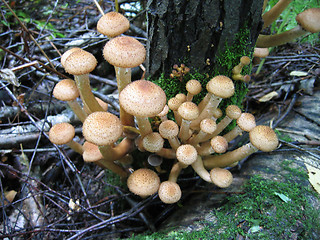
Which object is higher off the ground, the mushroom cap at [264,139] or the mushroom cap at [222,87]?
the mushroom cap at [222,87]

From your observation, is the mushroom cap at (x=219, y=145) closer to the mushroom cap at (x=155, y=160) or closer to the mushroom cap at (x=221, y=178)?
the mushroom cap at (x=221, y=178)

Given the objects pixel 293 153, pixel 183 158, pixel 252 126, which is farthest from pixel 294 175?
pixel 183 158

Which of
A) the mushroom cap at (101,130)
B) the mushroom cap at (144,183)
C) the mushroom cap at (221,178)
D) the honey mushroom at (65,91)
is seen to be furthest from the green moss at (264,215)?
the honey mushroom at (65,91)

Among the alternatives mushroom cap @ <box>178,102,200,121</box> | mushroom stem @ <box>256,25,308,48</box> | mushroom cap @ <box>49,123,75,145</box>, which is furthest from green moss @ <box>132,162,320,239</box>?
mushroom stem @ <box>256,25,308,48</box>

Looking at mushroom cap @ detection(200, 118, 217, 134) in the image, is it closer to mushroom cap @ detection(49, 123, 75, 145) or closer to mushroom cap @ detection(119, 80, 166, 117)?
mushroom cap @ detection(119, 80, 166, 117)

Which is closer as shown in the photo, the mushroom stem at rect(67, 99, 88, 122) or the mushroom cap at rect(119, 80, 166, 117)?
the mushroom cap at rect(119, 80, 166, 117)

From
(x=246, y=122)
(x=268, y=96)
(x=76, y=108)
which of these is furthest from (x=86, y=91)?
(x=268, y=96)

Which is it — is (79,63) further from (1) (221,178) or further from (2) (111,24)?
(1) (221,178)
